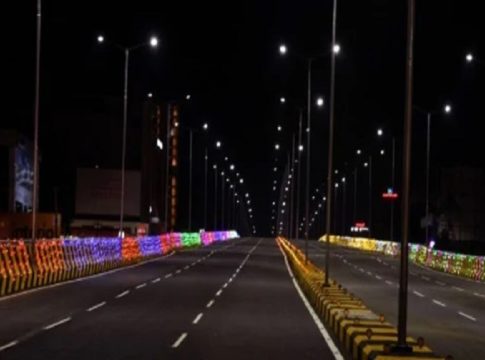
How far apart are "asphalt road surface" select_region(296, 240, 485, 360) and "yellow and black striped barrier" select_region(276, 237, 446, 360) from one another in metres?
1.40

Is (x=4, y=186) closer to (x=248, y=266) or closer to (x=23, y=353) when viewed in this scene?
(x=248, y=266)

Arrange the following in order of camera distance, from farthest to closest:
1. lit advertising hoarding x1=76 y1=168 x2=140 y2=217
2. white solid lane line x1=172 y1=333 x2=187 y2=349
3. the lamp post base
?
lit advertising hoarding x1=76 y1=168 x2=140 y2=217 < white solid lane line x1=172 y1=333 x2=187 y2=349 < the lamp post base

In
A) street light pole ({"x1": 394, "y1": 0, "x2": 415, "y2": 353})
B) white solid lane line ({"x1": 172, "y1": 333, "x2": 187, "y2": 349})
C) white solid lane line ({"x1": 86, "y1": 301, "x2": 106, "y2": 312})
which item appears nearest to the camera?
street light pole ({"x1": 394, "y1": 0, "x2": 415, "y2": 353})

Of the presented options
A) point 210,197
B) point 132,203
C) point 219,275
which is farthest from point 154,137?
point 219,275

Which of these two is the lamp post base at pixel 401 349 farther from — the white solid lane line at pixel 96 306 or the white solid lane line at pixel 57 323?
the white solid lane line at pixel 96 306

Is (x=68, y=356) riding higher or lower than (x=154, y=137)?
lower

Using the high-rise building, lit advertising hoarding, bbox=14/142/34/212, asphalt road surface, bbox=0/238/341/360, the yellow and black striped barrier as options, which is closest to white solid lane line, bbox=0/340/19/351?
asphalt road surface, bbox=0/238/341/360

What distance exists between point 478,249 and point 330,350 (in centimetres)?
6110

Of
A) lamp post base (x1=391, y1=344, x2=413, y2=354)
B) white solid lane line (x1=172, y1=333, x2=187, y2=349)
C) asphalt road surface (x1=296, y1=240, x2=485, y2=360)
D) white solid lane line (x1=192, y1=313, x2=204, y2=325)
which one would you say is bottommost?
asphalt road surface (x1=296, y1=240, x2=485, y2=360)

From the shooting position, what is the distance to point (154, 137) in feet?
430

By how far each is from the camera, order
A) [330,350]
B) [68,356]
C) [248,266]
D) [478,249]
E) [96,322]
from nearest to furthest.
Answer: [68,356] → [330,350] → [96,322] → [248,266] → [478,249]

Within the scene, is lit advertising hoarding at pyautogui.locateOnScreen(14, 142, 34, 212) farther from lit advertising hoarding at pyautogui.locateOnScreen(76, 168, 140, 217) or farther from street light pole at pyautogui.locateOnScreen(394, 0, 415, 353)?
street light pole at pyautogui.locateOnScreen(394, 0, 415, 353)

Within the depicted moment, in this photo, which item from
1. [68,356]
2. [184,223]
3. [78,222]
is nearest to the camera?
[68,356]

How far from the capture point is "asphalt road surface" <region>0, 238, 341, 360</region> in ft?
58.2
